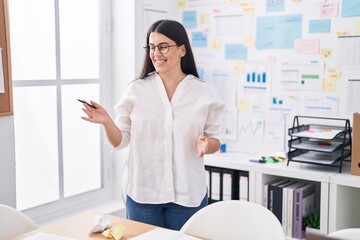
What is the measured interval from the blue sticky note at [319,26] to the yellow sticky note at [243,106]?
2.14 ft

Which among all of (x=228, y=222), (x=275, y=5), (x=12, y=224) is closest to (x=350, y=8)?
(x=275, y=5)

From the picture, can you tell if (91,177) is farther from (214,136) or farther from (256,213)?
(256,213)

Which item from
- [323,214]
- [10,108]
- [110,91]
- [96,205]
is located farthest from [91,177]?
[323,214]

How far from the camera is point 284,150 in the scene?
3.30m

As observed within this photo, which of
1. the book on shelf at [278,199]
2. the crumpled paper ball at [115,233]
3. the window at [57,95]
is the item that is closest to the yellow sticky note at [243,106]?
the book on shelf at [278,199]

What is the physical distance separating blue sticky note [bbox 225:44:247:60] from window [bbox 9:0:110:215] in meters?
0.84

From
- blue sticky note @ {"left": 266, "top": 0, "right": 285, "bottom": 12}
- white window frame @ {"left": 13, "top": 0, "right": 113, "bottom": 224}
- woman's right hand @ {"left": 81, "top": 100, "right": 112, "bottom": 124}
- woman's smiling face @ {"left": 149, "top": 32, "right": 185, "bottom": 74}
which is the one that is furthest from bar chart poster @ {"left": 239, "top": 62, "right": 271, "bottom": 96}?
woman's right hand @ {"left": 81, "top": 100, "right": 112, "bottom": 124}

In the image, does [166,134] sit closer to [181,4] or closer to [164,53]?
[164,53]

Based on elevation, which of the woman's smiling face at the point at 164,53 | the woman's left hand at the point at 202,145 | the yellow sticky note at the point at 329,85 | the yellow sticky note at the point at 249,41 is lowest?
the woman's left hand at the point at 202,145

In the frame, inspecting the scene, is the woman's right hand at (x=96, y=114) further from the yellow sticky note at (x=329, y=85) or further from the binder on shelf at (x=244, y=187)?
the yellow sticky note at (x=329, y=85)

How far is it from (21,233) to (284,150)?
1851 millimetres

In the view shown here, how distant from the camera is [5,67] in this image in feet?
8.36

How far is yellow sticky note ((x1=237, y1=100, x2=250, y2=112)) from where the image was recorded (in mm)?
3473

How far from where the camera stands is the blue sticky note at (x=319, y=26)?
122 inches
